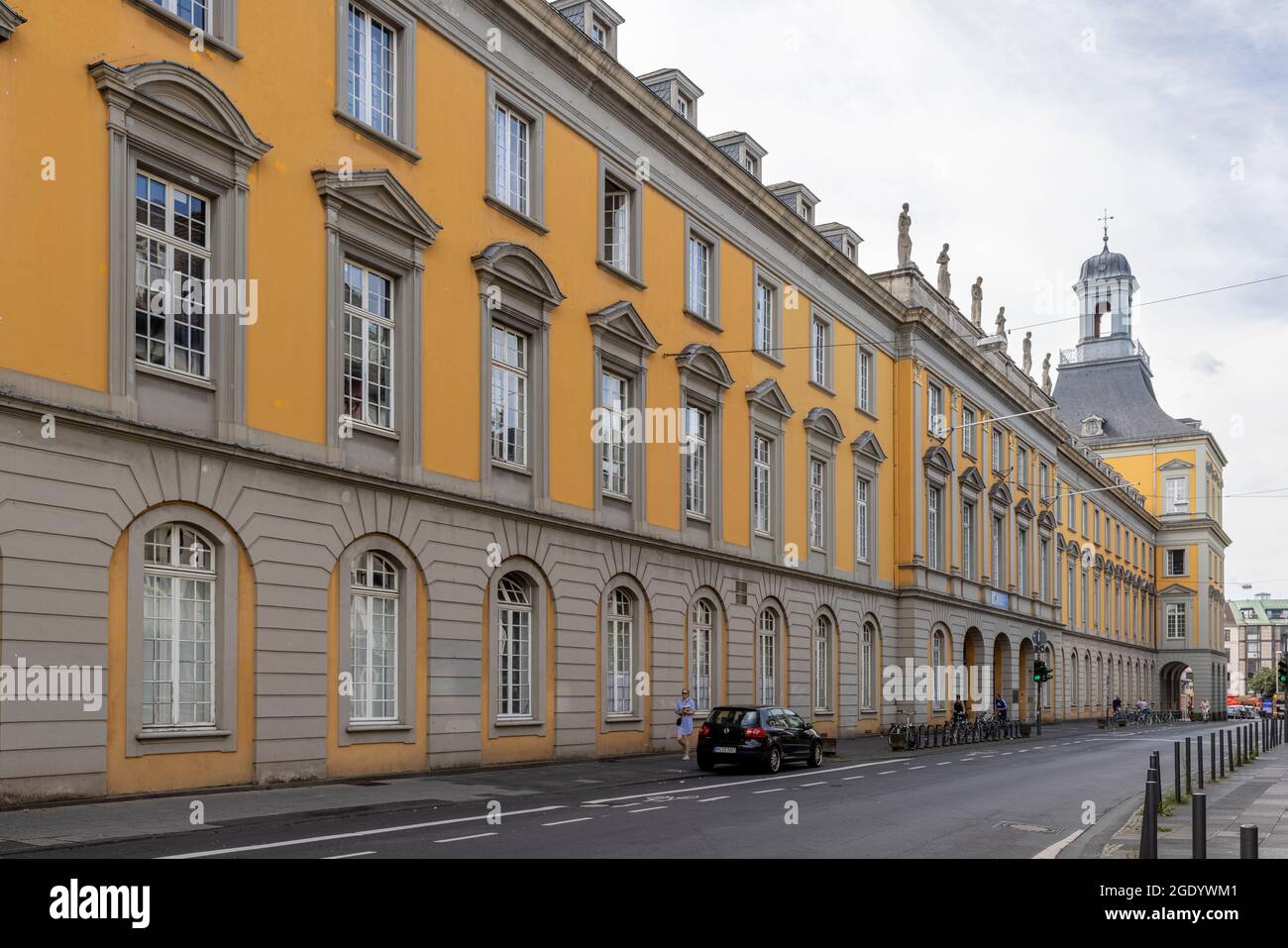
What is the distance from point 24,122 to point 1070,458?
67867 mm

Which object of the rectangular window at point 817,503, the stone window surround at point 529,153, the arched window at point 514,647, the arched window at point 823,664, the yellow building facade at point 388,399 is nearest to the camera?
the yellow building facade at point 388,399

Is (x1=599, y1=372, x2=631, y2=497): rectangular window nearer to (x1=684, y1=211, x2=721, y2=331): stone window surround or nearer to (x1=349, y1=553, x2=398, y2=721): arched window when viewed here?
(x1=684, y1=211, x2=721, y2=331): stone window surround

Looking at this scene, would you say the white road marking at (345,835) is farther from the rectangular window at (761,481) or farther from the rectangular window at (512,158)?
the rectangular window at (761,481)

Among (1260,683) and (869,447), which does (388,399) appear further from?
(1260,683)

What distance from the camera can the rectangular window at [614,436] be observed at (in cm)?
3073

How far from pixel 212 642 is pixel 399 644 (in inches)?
173

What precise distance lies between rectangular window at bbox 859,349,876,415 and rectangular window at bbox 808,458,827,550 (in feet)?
15.0

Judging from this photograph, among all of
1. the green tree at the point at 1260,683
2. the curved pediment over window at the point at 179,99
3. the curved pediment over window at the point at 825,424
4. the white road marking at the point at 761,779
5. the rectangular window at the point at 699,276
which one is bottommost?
the green tree at the point at 1260,683

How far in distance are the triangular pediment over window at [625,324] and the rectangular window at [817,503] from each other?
37.5 ft

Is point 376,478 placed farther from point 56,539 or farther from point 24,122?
point 24,122

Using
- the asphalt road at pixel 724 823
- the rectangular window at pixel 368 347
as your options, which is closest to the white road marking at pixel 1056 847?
the asphalt road at pixel 724 823

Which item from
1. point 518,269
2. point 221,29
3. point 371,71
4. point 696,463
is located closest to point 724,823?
point 221,29

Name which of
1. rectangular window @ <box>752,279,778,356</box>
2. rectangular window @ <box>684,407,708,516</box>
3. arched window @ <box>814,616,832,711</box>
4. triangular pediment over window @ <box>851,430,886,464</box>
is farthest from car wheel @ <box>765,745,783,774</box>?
triangular pediment over window @ <box>851,430,886,464</box>
